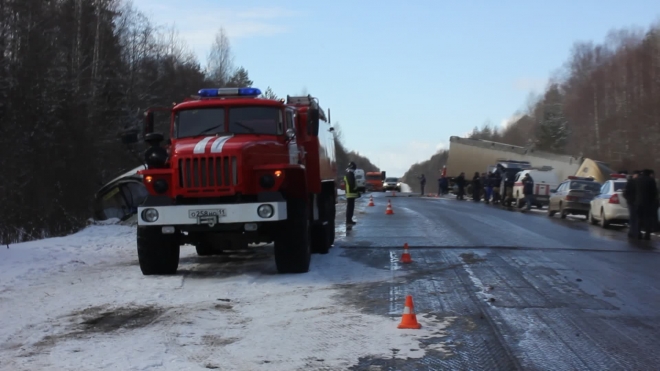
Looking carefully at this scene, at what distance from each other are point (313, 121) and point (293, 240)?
8.02ft

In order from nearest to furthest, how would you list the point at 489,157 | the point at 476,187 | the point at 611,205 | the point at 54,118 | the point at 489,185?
the point at 611,205
the point at 54,118
the point at 489,185
the point at 476,187
the point at 489,157

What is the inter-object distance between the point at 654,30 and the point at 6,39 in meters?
60.9

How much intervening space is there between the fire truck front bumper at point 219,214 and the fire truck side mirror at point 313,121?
219cm

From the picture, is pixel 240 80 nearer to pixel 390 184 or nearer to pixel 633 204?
pixel 390 184

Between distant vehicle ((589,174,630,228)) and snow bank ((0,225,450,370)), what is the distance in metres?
12.9

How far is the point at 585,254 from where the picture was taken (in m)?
15.0

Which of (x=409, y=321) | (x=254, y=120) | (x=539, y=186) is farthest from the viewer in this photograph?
(x=539, y=186)

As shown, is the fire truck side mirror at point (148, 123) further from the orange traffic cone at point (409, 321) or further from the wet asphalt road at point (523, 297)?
the orange traffic cone at point (409, 321)

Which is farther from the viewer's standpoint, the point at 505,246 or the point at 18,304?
the point at 505,246

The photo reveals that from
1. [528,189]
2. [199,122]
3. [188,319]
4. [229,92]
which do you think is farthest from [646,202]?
[528,189]

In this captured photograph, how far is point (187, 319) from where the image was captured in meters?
8.38

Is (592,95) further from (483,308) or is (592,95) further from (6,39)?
(483,308)

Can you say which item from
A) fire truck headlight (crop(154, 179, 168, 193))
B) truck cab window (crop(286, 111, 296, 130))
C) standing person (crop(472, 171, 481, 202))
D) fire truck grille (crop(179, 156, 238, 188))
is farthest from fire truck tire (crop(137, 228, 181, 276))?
standing person (crop(472, 171, 481, 202))

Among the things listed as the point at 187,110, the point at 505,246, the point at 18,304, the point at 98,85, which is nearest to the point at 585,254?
the point at 505,246
